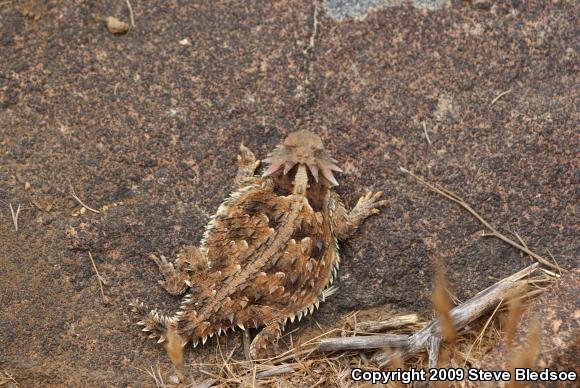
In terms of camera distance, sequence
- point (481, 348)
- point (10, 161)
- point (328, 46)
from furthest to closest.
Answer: point (328, 46)
point (10, 161)
point (481, 348)

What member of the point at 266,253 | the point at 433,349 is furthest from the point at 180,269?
the point at 433,349

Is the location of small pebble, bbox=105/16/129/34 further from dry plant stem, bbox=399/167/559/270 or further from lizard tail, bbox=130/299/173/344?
dry plant stem, bbox=399/167/559/270

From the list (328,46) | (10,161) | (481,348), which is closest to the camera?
(481,348)

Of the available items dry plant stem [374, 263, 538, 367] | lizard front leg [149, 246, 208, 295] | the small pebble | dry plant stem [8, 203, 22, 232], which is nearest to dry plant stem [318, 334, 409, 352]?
dry plant stem [374, 263, 538, 367]

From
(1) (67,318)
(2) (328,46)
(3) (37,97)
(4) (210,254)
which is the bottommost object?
(1) (67,318)

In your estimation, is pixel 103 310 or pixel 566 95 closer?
pixel 103 310

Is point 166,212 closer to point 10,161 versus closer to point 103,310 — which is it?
point 103,310

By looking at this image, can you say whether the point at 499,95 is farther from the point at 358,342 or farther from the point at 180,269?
the point at 180,269

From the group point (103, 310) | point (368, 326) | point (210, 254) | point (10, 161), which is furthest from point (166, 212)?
point (368, 326)
